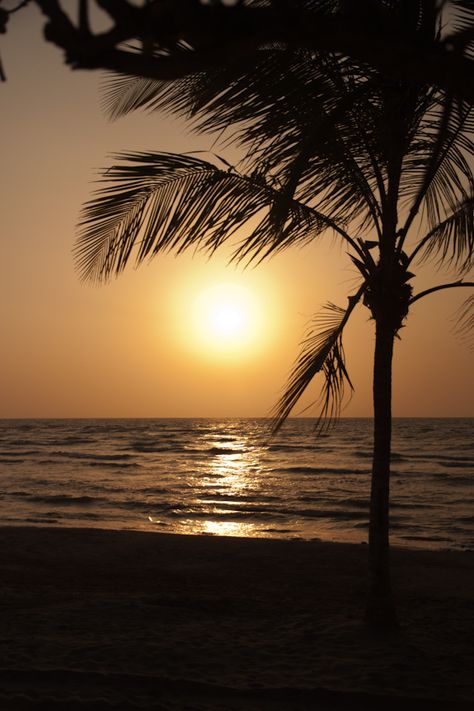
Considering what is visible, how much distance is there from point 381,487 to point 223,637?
1.89 m

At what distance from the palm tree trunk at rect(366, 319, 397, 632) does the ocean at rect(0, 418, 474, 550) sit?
9.41 metres

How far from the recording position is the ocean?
1816 centimetres

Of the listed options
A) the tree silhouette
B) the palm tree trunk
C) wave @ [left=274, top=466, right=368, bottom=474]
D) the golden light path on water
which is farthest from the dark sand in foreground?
wave @ [left=274, top=466, right=368, bottom=474]

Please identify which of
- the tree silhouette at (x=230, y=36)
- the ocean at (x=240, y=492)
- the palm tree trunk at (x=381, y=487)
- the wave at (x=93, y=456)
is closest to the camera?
the tree silhouette at (x=230, y=36)

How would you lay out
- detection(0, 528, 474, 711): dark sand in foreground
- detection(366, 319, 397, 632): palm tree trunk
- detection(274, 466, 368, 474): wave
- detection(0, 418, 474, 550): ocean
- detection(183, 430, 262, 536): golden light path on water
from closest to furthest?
detection(0, 528, 474, 711): dark sand in foreground
detection(366, 319, 397, 632): palm tree trunk
detection(183, 430, 262, 536): golden light path on water
detection(0, 418, 474, 550): ocean
detection(274, 466, 368, 474): wave

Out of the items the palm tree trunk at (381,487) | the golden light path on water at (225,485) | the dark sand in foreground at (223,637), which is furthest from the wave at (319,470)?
the palm tree trunk at (381,487)

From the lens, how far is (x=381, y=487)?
6.75 m

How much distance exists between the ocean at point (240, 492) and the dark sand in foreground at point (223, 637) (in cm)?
632

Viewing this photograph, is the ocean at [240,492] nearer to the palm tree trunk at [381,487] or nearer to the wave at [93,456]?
the wave at [93,456]

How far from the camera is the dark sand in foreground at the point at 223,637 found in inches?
213

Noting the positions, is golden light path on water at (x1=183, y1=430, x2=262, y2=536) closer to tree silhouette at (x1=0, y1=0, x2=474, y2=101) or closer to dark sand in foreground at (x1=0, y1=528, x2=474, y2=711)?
dark sand in foreground at (x1=0, y1=528, x2=474, y2=711)

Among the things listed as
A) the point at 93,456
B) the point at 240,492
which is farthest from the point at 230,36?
the point at 93,456

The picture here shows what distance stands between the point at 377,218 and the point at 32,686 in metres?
4.65

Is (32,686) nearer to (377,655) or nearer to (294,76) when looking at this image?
(377,655)
